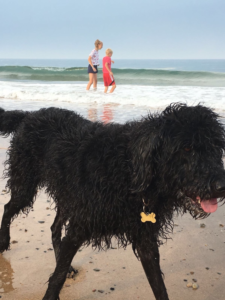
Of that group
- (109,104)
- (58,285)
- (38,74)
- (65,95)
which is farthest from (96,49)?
(38,74)

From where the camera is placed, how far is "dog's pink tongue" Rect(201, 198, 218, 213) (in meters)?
2.17

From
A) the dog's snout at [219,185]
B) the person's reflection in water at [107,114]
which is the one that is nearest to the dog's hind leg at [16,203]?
the dog's snout at [219,185]

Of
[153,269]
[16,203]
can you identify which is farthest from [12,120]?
[153,269]

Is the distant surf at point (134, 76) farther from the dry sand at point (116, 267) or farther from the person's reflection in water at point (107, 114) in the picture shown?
the dry sand at point (116, 267)

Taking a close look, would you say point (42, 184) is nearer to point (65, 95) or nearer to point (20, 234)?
point (20, 234)

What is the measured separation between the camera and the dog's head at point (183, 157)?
6.97ft

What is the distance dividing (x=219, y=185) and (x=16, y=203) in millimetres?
2124

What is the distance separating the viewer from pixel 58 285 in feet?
9.20

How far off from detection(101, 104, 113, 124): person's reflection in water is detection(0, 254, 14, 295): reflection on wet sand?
6.56 m

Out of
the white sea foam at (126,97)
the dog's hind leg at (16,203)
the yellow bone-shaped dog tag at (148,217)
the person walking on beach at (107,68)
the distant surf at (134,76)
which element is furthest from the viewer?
the distant surf at (134,76)

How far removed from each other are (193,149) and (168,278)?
1.54 metres

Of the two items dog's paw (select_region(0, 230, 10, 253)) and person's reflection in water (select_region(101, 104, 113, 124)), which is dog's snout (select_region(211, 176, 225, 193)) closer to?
dog's paw (select_region(0, 230, 10, 253))

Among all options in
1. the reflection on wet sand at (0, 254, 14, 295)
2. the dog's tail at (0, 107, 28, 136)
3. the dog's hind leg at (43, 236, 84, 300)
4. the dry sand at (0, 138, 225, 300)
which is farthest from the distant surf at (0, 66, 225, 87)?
the dog's hind leg at (43, 236, 84, 300)

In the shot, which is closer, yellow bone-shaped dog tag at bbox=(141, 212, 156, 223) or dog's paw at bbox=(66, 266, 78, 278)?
yellow bone-shaped dog tag at bbox=(141, 212, 156, 223)
